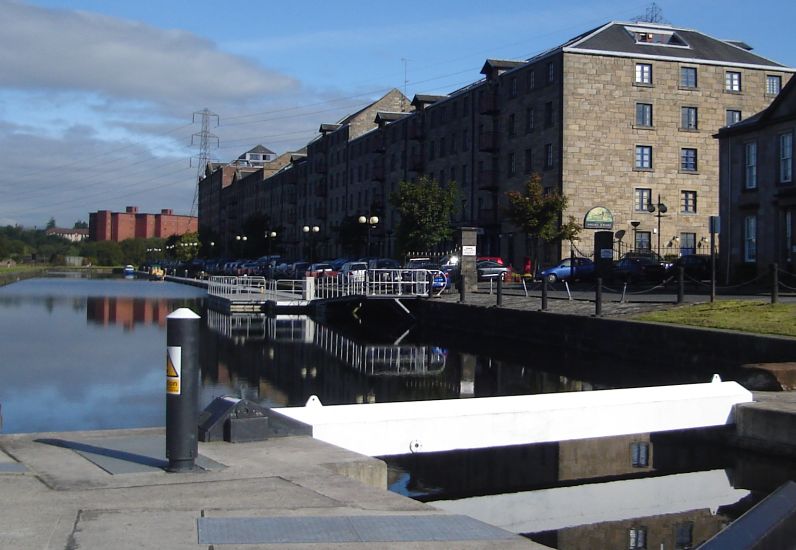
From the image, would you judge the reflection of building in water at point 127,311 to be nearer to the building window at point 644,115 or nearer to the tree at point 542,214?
the tree at point 542,214

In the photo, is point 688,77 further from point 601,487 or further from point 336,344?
point 601,487

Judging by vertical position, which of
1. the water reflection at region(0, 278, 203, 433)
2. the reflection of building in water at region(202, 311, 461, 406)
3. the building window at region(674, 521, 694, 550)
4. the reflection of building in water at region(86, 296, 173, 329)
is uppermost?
the building window at region(674, 521, 694, 550)

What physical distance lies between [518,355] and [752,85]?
3475 cm

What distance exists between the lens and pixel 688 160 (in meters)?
53.2

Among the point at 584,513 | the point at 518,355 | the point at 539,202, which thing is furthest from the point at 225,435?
the point at 539,202

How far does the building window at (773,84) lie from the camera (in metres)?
54.9

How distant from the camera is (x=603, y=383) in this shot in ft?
68.6

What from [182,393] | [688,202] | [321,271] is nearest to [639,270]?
[688,202]

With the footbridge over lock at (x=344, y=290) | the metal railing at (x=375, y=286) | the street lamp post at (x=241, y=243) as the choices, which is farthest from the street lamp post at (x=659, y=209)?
the street lamp post at (x=241, y=243)

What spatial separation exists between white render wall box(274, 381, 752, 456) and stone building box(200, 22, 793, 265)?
3772 centimetres

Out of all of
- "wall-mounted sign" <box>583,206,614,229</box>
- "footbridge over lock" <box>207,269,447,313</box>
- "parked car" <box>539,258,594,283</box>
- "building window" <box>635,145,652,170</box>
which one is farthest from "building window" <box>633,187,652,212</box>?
"footbridge over lock" <box>207,269,447,313</box>

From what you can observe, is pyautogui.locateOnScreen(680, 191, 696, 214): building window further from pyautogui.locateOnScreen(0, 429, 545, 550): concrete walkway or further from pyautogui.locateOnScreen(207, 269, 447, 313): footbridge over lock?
pyautogui.locateOnScreen(0, 429, 545, 550): concrete walkway

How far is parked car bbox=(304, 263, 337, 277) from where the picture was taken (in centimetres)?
5619

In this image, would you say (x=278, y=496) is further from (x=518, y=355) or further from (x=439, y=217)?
(x=439, y=217)
